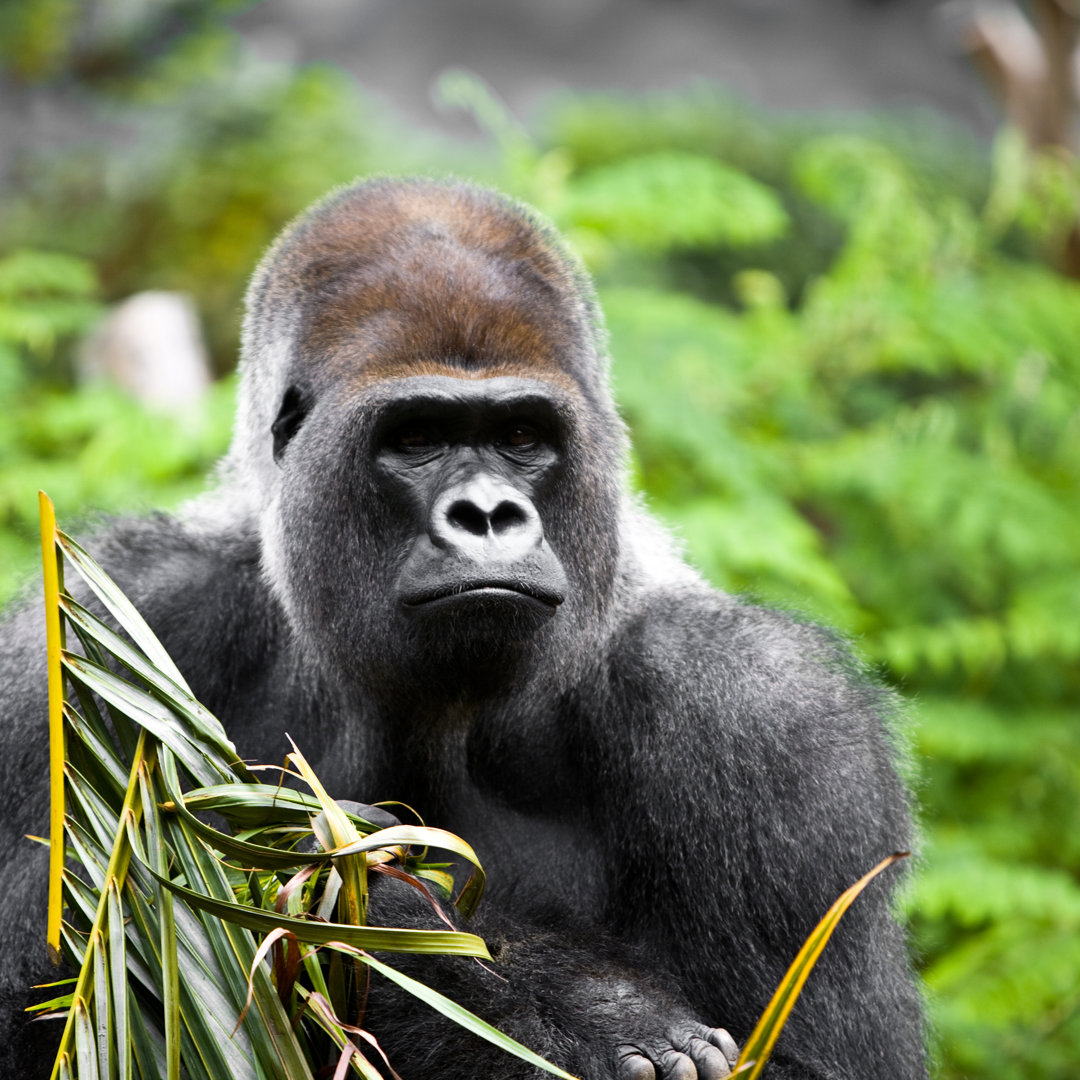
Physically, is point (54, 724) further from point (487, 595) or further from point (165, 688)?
point (487, 595)

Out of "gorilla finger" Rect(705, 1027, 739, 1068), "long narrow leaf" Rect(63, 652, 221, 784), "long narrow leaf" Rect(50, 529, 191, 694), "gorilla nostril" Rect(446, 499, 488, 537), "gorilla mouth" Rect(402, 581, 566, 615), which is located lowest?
"gorilla finger" Rect(705, 1027, 739, 1068)

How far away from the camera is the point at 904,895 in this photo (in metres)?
2.60

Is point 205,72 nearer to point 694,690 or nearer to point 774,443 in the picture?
point 774,443

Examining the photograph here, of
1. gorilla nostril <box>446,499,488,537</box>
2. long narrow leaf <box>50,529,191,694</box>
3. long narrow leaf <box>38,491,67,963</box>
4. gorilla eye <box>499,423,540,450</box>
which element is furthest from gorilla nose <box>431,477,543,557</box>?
long narrow leaf <box>38,491,67,963</box>

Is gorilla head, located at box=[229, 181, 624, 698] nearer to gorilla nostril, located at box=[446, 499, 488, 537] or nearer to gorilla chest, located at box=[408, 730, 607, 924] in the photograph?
gorilla nostril, located at box=[446, 499, 488, 537]

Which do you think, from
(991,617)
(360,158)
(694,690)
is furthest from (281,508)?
(360,158)

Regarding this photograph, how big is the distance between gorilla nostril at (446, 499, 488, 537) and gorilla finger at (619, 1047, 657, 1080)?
0.81 metres

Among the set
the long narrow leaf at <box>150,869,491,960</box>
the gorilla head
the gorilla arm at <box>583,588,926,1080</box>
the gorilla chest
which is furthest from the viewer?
the gorilla chest

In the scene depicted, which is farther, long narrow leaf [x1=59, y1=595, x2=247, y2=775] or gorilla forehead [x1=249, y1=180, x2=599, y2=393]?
gorilla forehead [x1=249, y1=180, x2=599, y2=393]

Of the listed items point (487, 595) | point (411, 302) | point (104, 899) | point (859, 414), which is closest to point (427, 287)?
point (411, 302)

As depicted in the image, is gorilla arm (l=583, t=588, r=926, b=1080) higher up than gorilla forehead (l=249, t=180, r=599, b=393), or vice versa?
gorilla forehead (l=249, t=180, r=599, b=393)

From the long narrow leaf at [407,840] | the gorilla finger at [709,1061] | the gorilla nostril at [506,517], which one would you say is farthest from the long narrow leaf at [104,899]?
the gorilla finger at [709,1061]

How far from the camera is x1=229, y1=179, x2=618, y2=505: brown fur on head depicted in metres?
2.28

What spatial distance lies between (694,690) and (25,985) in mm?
1229
